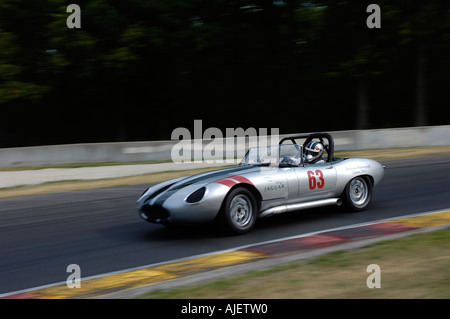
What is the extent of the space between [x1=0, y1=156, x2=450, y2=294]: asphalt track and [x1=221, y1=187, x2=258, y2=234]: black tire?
0.47ft

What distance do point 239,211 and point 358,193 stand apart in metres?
2.27

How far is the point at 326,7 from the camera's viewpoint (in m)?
25.2

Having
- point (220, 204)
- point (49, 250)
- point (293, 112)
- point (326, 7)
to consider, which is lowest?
point (49, 250)

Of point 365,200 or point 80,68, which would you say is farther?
point 80,68

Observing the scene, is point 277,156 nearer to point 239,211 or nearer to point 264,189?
point 264,189

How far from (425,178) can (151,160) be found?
9.93 m

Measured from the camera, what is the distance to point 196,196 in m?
6.52

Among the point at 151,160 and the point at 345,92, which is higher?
the point at 345,92

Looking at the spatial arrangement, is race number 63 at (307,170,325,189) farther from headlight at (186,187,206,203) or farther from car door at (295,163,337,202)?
headlight at (186,187,206,203)

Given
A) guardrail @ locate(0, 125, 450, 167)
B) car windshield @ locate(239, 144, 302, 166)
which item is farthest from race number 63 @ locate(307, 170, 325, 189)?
guardrail @ locate(0, 125, 450, 167)

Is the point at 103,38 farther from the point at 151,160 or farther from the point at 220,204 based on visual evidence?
the point at 220,204

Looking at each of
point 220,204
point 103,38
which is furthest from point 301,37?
point 220,204

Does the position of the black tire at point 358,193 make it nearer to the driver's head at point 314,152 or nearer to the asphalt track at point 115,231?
the asphalt track at point 115,231
